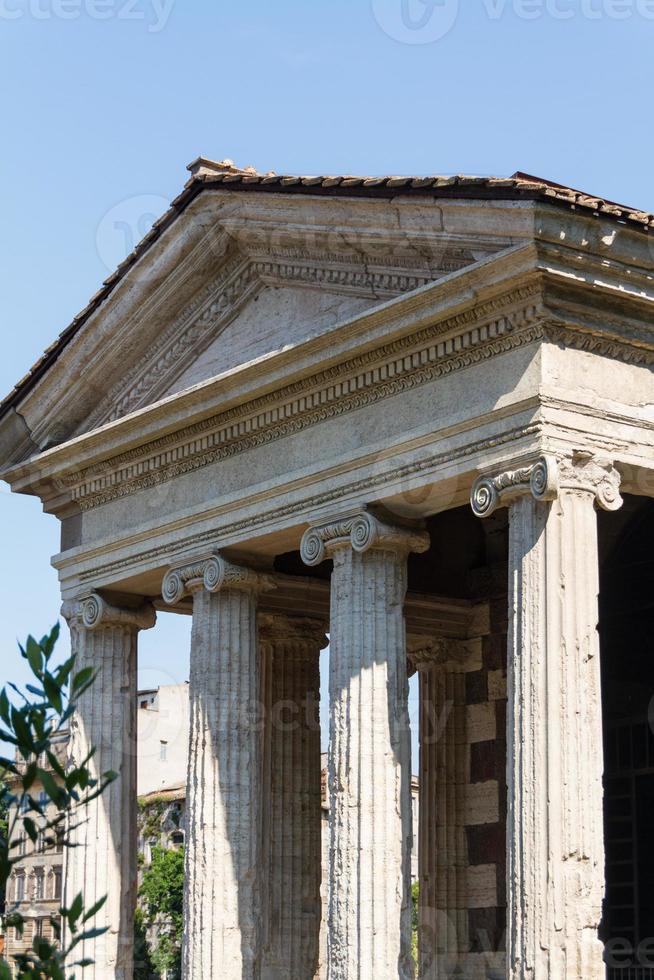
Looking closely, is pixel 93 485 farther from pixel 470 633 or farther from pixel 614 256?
pixel 614 256

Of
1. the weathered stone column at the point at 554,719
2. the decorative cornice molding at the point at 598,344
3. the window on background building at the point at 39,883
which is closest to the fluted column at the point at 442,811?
the weathered stone column at the point at 554,719

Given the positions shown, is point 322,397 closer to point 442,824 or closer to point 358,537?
point 358,537

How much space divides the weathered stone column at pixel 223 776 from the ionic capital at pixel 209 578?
1cm

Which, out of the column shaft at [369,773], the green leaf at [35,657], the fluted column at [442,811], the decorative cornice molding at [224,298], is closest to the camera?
the green leaf at [35,657]

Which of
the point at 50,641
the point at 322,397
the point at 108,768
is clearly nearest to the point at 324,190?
the point at 322,397

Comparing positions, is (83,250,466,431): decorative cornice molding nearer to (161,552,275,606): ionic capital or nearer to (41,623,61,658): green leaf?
(161,552,275,606): ionic capital

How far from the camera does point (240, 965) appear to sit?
55.4 feet

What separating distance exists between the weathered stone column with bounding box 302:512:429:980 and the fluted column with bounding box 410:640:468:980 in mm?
4063

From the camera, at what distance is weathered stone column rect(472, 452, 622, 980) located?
1303 centimetres

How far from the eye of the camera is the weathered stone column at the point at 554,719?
1303cm

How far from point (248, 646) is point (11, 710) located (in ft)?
36.7

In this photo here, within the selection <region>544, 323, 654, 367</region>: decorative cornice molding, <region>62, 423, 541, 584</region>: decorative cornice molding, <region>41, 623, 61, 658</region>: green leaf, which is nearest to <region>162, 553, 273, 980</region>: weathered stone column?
<region>62, 423, 541, 584</region>: decorative cornice molding

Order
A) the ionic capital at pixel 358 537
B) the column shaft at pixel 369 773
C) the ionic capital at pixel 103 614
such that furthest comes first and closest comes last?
the ionic capital at pixel 103 614, the ionic capital at pixel 358 537, the column shaft at pixel 369 773

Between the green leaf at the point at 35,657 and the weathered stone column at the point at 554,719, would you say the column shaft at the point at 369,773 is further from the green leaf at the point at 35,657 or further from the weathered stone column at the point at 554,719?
the green leaf at the point at 35,657
